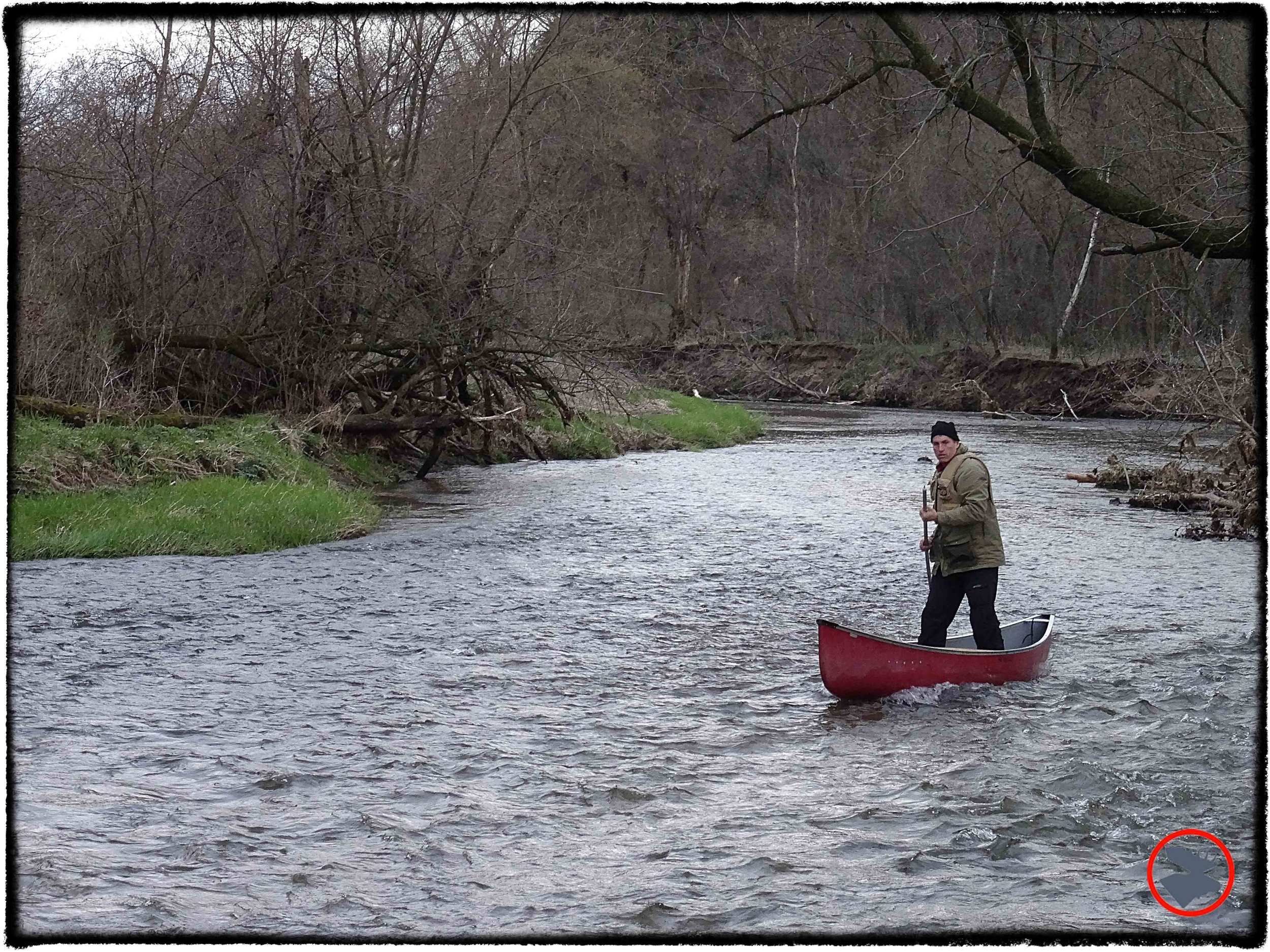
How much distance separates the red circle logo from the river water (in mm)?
57

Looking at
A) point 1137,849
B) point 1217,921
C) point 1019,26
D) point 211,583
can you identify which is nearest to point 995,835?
point 1137,849

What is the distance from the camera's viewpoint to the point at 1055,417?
4075 centimetres

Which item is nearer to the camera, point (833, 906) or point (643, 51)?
point (833, 906)

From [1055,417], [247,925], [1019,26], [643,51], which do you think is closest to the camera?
[247,925]

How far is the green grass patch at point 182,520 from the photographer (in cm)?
1564

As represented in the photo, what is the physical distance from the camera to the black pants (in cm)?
1058

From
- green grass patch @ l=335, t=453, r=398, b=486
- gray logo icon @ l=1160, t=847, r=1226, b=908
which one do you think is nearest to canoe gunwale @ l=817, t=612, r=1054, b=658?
gray logo icon @ l=1160, t=847, r=1226, b=908

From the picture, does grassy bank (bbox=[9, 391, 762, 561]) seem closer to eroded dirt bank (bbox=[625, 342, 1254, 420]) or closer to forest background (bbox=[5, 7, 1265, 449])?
forest background (bbox=[5, 7, 1265, 449])

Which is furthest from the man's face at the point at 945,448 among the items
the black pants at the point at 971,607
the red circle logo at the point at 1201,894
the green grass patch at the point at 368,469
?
the green grass patch at the point at 368,469

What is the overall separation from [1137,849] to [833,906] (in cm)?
199

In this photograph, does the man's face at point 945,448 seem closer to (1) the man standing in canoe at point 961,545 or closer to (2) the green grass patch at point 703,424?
(1) the man standing in canoe at point 961,545

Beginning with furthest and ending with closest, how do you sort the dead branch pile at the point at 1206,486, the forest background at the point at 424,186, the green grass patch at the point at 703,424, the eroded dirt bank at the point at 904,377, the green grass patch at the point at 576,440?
the eroded dirt bank at the point at 904,377, the green grass patch at the point at 703,424, the green grass patch at the point at 576,440, the dead branch pile at the point at 1206,486, the forest background at the point at 424,186

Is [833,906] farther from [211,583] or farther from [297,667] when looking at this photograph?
[211,583]

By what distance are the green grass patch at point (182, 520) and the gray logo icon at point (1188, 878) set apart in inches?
480
